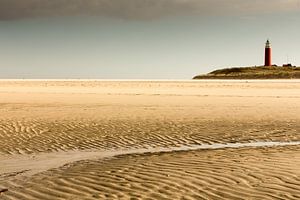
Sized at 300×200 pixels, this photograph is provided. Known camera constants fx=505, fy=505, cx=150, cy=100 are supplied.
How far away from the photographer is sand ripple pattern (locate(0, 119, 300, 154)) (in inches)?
559

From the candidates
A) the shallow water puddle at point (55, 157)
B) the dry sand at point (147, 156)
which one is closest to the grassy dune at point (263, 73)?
the dry sand at point (147, 156)

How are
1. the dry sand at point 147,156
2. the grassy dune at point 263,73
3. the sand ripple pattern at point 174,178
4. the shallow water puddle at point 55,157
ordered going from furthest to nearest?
the grassy dune at point 263,73 → the shallow water puddle at point 55,157 → the dry sand at point 147,156 → the sand ripple pattern at point 174,178

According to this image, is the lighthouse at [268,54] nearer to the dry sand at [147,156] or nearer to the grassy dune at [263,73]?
the grassy dune at [263,73]

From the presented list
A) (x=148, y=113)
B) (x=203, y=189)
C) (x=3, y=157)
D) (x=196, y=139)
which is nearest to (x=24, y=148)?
(x=3, y=157)

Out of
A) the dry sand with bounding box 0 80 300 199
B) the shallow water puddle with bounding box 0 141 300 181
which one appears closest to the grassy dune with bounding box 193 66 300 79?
the dry sand with bounding box 0 80 300 199

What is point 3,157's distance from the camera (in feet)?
40.2

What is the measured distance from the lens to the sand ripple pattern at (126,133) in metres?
14.2

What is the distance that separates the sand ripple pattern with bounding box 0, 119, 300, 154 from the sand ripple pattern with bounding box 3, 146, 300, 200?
2.89m

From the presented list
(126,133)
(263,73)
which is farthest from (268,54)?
(126,133)

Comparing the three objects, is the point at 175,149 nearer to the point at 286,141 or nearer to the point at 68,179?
the point at 286,141

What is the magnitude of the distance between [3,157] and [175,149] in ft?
14.4

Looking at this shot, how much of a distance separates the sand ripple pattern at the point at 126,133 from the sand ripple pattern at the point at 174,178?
2.89 metres

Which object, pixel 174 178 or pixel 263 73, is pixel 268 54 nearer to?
pixel 263 73

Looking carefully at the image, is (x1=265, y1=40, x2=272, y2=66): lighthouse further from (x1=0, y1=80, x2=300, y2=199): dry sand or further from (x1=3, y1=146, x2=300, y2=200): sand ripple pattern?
(x1=3, y1=146, x2=300, y2=200): sand ripple pattern
